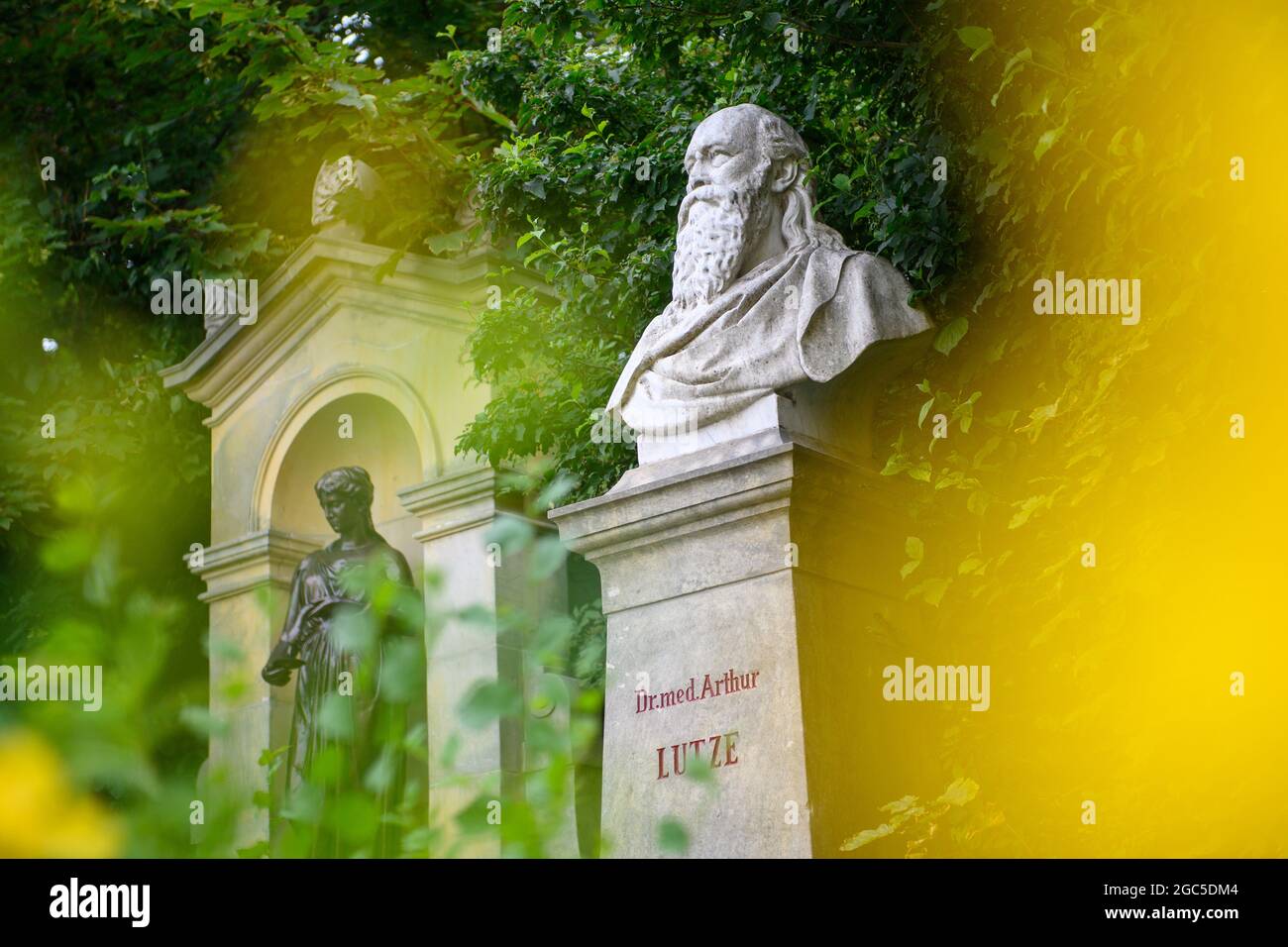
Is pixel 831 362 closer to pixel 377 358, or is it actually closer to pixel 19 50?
pixel 377 358

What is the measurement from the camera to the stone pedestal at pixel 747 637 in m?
5.10

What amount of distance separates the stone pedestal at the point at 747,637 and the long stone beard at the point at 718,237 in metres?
0.57

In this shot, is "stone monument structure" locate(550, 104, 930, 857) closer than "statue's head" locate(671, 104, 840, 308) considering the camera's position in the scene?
Yes

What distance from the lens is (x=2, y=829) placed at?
1.58m

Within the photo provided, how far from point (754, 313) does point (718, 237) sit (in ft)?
1.04

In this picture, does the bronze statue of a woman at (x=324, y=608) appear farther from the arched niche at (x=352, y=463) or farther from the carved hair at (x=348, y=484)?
the arched niche at (x=352, y=463)

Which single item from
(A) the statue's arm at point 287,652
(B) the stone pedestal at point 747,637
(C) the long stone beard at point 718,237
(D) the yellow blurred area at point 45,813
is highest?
(C) the long stone beard at point 718,237

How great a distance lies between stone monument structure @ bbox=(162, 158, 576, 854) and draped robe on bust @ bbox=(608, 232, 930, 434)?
346cm

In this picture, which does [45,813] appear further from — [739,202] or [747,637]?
[739,202]

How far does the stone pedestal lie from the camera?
5.10 metres

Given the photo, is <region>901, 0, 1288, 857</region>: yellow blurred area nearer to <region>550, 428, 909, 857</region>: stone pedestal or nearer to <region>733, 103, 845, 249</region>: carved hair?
<region>550, 428, 909, 857</region>: stone pedestal

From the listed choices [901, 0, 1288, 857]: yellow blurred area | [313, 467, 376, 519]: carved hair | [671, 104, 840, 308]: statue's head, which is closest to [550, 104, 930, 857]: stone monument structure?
[671, 104, 840, 308]: statue's head

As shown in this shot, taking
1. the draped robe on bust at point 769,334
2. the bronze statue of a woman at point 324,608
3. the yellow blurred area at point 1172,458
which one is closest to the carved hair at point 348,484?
the bronze statue of a woman at point 324,608

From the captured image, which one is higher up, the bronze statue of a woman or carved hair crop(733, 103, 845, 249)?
carved hair crop(733, 103, 845, 249)
